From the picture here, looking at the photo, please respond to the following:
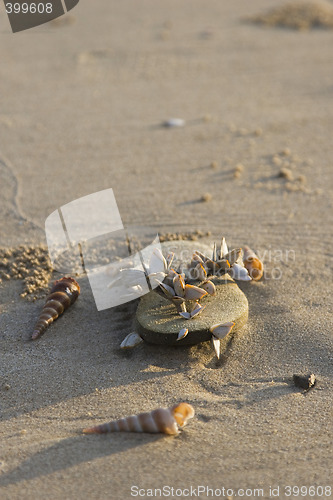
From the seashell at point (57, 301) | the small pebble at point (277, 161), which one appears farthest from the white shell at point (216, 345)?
the small pebble at point (277, 161)

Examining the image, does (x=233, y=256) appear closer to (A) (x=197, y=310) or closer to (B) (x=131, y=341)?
(A) (x=197, y=310)

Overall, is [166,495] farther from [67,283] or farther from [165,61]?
[165,61]

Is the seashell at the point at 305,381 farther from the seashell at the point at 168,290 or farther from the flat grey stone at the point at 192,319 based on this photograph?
the seashell at the point at 168,290

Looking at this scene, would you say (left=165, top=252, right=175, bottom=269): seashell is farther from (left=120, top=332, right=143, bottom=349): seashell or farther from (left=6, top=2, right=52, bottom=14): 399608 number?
(left=6, top=2, right=52, bottom=14): 399608 number

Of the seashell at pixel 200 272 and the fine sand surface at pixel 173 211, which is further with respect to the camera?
the seashell at pixel 200 272

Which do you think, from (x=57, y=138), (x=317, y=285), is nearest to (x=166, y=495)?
(x=317, y=285)

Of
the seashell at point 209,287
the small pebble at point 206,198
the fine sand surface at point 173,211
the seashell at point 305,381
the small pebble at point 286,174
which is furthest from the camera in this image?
the small pebble at point 286,174

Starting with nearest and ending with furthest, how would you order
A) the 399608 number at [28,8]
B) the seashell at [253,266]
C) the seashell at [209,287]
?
1. the seashell at [209,287]
2. the seashell at [253,266]
3. the 399608 number at [28,8]

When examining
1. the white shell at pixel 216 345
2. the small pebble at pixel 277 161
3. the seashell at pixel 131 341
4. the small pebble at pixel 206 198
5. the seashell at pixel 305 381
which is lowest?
the small pebble at pixel 277 161
